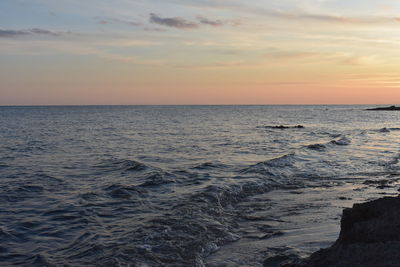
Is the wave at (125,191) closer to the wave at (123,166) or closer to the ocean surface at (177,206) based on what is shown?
the ocean surface at (177,206)

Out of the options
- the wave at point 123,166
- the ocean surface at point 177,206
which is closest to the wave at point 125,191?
the ocean surface at point 177,206

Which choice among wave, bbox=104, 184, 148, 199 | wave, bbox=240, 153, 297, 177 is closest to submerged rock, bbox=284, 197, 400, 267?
wave, bbox=104, 184, 148, 199

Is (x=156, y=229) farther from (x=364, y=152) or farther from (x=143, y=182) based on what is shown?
(x=364, y=152)

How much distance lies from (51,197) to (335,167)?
13.4 meters

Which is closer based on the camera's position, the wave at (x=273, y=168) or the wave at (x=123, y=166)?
the wave at (x=273, y=168)

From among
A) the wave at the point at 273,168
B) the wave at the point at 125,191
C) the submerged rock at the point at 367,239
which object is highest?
the submerged rock at the point at 367,239

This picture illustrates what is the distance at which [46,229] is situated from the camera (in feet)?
31.3

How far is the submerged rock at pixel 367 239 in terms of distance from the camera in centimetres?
466

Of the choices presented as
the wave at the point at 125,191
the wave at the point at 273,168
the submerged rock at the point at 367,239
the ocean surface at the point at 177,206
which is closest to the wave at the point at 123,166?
the ocean surface at the point at 177,206

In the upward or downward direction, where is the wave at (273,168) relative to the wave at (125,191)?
upward

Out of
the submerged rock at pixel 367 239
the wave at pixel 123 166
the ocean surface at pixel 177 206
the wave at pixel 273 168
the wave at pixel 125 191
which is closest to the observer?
the submerged rock at pixel 367 239

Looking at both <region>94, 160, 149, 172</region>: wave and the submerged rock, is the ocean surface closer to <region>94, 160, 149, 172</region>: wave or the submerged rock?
<region>94, 160, 149, 172</region>: wave

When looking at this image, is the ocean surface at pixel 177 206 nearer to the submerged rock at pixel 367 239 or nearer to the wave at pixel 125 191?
the wave at pixel 125 191

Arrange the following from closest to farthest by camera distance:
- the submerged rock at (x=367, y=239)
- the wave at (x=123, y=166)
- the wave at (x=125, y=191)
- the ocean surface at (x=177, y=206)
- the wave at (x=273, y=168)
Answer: the submerged rock at (x=367, y=239)
the ocean surface at (x=177, y=206)
the wave at (x=125, y=191)
the wave at (x=273, y=168)
the wave at (x=123, y=166)
